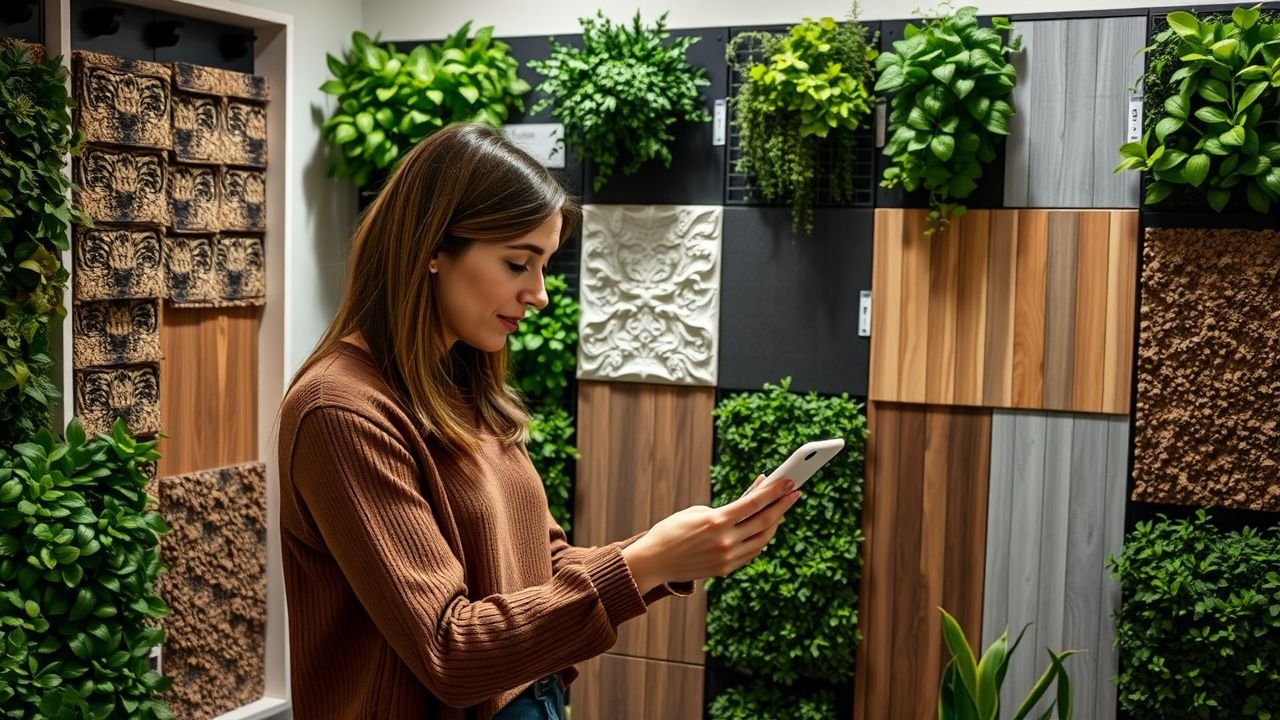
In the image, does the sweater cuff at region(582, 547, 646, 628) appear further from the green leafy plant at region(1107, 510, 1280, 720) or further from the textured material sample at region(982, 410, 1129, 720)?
the textured material sample at region(982, 410, 1129, 720)

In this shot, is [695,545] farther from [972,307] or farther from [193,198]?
[193,198]

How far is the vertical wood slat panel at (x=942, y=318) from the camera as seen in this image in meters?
3.63

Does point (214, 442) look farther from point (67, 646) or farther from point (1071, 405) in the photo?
point (1071, 405)

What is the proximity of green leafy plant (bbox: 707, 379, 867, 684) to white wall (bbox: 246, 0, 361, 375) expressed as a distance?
146 cm

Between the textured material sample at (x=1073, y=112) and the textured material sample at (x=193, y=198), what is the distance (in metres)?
2.41

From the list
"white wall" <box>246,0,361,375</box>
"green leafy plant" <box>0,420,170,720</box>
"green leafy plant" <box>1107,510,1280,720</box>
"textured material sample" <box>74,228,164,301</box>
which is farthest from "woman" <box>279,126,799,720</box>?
"white wall" <box>246,0,361,375</box>

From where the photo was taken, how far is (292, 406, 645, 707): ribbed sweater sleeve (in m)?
1.33

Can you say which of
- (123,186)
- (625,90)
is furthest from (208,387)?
(625,90)

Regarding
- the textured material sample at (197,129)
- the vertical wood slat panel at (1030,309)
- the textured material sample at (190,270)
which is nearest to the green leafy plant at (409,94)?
the textured material sample at (197,129)

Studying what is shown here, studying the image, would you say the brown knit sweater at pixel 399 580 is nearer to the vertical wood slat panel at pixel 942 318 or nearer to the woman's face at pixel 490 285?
the woman's face at pixel 490 285

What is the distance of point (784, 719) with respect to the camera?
12.4ft

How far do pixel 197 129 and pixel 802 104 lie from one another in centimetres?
182

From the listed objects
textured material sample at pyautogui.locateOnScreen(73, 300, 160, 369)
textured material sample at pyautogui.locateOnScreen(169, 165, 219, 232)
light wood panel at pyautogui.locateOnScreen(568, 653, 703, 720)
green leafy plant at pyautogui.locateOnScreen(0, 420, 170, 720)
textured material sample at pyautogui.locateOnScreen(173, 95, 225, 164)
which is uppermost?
textured material sample at pyautogui.locateOnScreen(173, 95, 225, 164)

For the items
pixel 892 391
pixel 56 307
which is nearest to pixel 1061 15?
pixel 892 391
